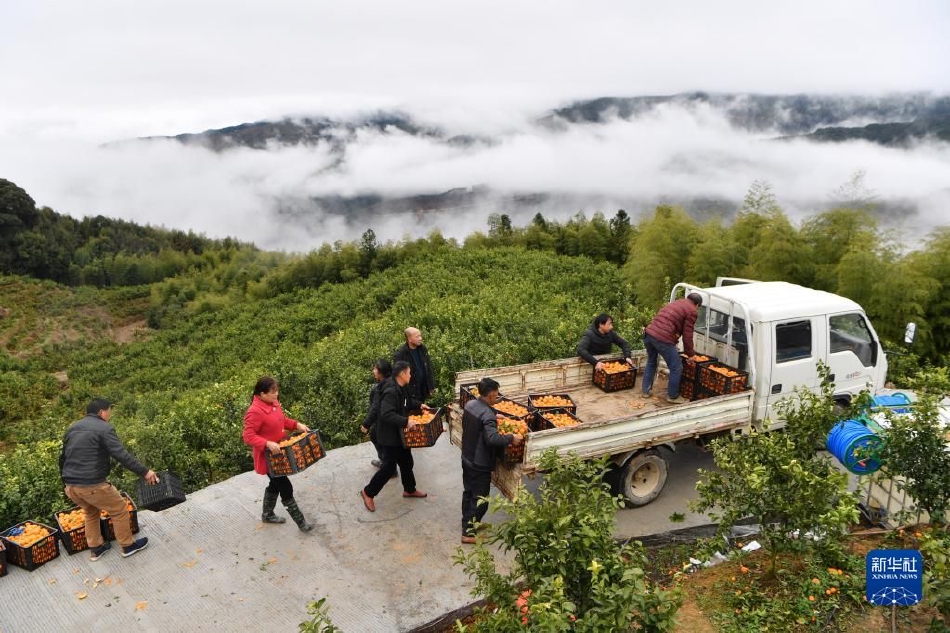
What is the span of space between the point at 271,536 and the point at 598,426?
148 inches

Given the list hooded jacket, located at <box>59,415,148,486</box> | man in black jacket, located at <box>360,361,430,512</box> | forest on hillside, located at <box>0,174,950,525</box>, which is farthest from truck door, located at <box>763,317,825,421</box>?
hooded jacket, located at <box>59,415,148,486</box>

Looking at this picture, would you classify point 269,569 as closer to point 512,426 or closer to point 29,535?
point 29,535

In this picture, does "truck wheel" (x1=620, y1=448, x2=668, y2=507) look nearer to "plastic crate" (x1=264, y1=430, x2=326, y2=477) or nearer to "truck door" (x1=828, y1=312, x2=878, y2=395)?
"truck door" (x1=828, y1=312, x2=878, y2=395)

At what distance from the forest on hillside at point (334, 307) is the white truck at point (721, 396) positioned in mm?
2968

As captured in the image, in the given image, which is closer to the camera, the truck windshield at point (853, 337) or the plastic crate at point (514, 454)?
the plastic crate at point (514, 454)

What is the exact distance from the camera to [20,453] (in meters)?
9.60

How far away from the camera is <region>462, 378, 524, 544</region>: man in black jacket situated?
596cm

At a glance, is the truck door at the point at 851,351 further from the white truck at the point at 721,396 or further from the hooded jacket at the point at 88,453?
the hooded jacket at the point at 88,453

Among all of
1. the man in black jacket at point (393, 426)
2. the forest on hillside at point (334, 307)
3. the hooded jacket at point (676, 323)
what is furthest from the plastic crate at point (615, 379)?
the forest on hillside at point (334, 307)

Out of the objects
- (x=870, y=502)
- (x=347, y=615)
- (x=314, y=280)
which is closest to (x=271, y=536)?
(x=347, y=615)

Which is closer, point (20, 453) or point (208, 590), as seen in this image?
point (208, 590)

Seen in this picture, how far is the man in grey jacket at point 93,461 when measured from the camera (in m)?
5.72

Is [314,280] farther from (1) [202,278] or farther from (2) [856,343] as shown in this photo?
(2) [856,343]

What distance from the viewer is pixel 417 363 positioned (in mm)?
7621
